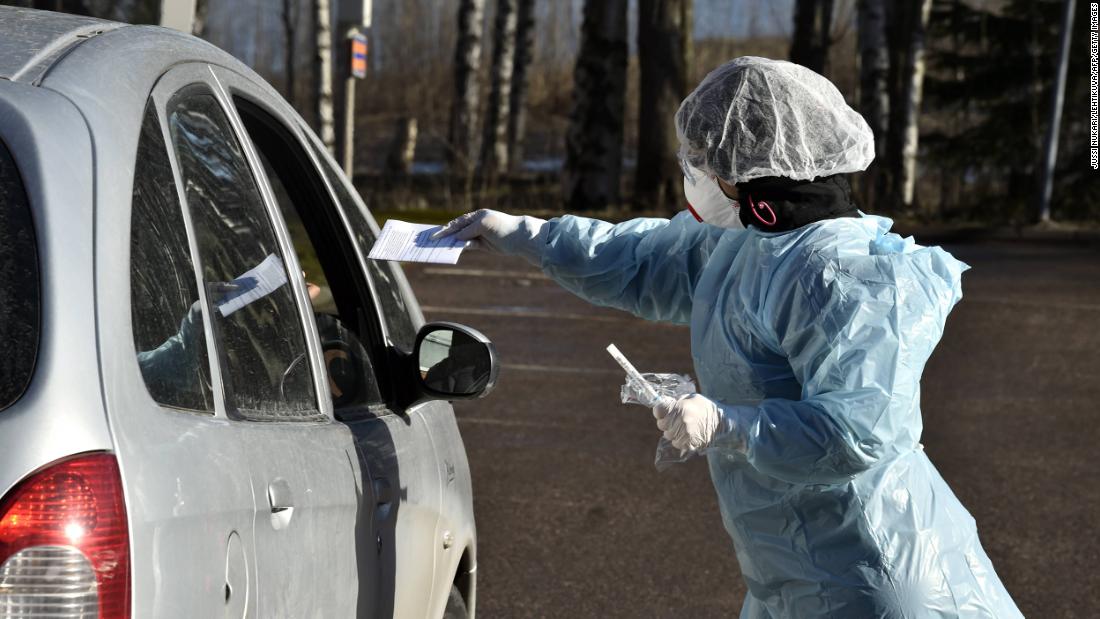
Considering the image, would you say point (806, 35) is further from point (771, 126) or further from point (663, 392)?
point (663, 392)

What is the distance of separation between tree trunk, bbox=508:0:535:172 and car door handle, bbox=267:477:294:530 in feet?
90.8

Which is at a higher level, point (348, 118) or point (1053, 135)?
point (348, 118)

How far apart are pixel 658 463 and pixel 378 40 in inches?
1880

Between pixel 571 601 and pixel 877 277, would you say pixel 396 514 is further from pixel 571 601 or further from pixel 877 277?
pixel 571 601

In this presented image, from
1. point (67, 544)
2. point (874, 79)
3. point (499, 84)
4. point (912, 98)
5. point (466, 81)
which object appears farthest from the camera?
point (499, 84)

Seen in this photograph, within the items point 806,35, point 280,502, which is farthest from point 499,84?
point 280,502

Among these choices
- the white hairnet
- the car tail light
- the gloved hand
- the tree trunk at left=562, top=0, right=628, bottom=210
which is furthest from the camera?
the tree trunk at left=562, top=0, right=628, bottom=210

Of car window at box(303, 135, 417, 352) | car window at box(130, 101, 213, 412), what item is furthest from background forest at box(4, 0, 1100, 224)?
car window at box(130, 101, 213, 412)

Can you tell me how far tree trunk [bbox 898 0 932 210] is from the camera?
75.7 feet

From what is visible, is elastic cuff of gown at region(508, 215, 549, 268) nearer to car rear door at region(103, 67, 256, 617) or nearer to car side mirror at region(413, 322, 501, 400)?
car side mirror at region(413, 322, 501, 400)

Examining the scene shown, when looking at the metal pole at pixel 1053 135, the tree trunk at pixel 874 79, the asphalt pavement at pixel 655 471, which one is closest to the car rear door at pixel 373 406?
the asphalt pavement at pixel 655 471

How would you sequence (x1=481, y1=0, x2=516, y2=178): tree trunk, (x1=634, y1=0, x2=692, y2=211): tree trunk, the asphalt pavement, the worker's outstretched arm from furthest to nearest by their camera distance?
(x1=481, y1=0, x2=516, y2=178): tree trunk
(x1=634, y1=0, x2=692, y2=211): tree trunk
the asphalt pavement
the worker's outstretched arm

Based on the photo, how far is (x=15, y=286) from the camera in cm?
167

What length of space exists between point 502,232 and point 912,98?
2095 cm
